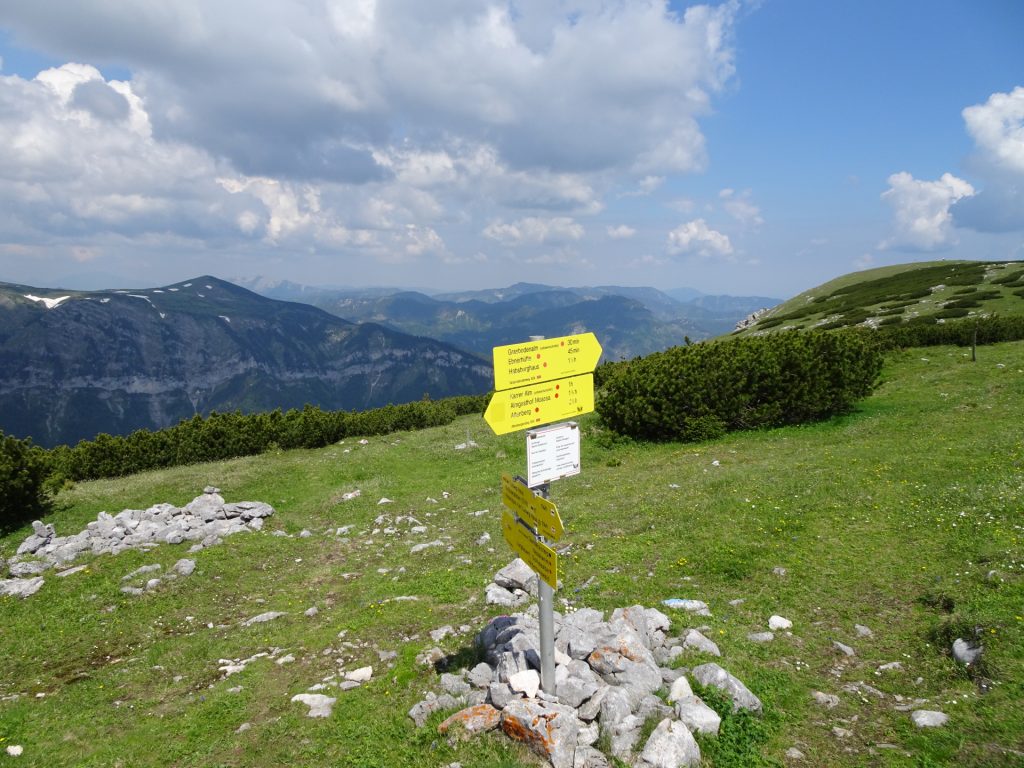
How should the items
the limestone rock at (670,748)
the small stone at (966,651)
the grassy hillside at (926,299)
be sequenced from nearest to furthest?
1. the limestone rock at (670,748)
2. the small stone at (966,651)
3. the grassy hillside at (926,299)

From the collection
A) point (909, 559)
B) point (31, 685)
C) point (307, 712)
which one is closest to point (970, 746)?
point (909, 559)

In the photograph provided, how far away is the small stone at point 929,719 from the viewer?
6.29 metres

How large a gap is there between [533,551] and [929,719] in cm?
500

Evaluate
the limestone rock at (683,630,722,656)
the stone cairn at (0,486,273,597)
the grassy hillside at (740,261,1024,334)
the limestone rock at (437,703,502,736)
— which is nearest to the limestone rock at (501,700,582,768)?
the limestone rock at (437,703,502,736)

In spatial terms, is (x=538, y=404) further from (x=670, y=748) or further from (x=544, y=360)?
(x=670, y=748)

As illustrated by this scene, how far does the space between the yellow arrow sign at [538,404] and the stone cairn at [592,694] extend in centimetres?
323

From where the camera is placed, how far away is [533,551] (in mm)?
6375

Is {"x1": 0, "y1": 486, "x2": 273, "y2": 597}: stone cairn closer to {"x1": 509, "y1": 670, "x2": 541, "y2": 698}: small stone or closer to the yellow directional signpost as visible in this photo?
{"x1": 509, "y1": 670, "x2": 541, "y2": 698}: small stone

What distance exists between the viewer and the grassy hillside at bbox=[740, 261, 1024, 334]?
1769 inches

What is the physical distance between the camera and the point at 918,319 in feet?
144

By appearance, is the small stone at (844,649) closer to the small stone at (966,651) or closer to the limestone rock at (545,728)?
the small stone at (966,651)

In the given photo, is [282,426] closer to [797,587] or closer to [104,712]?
[104,712]

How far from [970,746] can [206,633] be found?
41.4ft

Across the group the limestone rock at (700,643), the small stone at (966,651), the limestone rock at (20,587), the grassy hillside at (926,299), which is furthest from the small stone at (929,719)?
the grassy hillside at (926,299)
